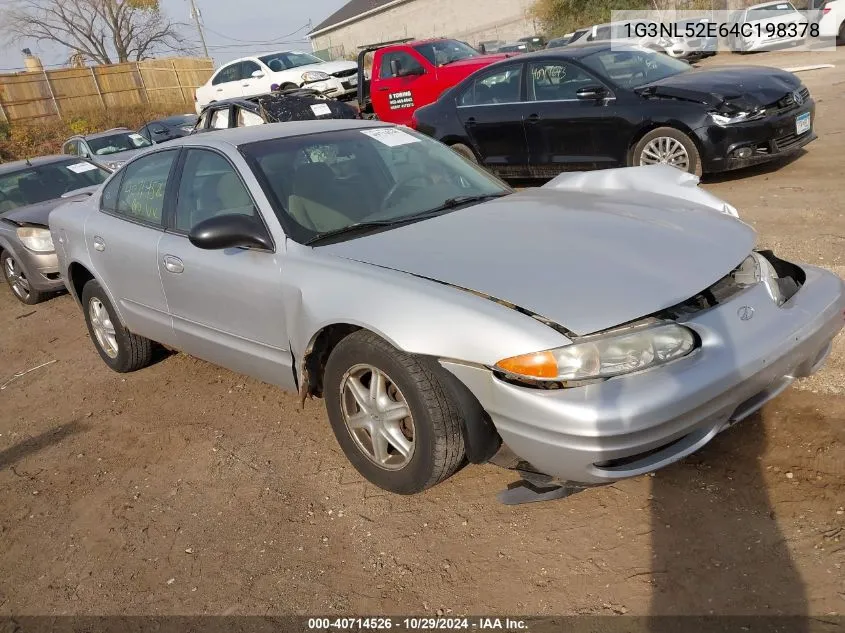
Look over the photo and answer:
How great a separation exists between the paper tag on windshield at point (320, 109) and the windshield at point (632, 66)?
15.3ft

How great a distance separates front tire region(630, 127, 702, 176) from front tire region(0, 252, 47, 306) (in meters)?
6.45

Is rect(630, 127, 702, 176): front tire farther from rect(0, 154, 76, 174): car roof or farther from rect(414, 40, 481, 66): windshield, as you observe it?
rect(0, 154, 76, 174): car roof

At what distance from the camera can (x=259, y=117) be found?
33.8ft

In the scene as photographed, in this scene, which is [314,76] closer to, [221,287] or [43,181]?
[43,181]

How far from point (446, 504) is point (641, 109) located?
5.43m

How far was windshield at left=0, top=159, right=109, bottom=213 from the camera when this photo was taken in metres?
8.31

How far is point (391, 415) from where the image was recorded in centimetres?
291

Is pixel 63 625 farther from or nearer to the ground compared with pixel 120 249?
nearer to the ground

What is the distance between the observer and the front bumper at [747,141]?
6742mm

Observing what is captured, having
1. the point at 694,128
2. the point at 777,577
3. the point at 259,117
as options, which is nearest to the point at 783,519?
the point at 777,577

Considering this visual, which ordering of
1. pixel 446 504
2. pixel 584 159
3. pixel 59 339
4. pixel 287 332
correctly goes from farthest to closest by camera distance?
pixel 584 159
pixel 59 339
pixel 287 332
pixel 446 504

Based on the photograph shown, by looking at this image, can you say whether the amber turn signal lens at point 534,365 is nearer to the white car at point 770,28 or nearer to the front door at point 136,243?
the front door at point 136,243

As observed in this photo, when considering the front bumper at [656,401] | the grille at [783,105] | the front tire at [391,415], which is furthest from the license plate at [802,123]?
the front tire at [391,415]

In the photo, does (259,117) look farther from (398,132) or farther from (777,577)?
(777,577)
